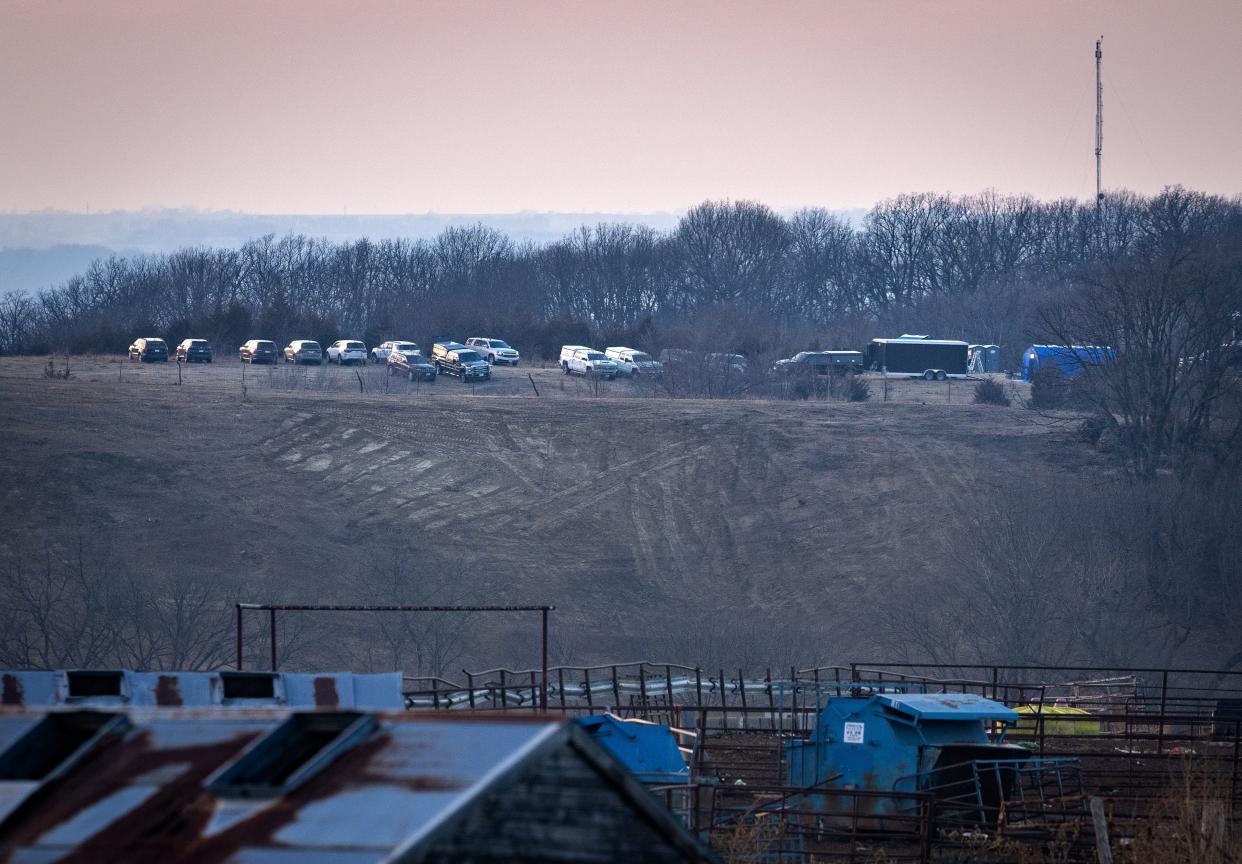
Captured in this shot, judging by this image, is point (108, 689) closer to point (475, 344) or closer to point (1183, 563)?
point (1183, 563)

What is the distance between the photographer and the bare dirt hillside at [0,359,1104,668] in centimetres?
4006

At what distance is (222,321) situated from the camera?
7581 cm

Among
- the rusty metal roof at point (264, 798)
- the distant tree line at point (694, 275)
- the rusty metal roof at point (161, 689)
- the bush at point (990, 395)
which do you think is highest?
the distant tree line at point (694, 275)

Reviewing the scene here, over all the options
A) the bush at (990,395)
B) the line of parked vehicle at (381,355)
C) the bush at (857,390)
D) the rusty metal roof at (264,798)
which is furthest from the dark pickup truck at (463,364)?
the rusty metal roof at (264,798)

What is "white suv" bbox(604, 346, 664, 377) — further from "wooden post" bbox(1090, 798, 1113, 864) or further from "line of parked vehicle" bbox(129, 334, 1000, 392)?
"wooden post" bbox(1090, 798, 1113, 864)

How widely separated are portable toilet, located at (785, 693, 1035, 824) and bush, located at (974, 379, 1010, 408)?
1670 inches

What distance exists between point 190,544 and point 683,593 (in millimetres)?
15155

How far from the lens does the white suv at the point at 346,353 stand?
64.7 meters

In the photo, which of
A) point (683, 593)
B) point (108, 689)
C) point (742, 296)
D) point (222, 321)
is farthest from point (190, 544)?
point (742, 296)

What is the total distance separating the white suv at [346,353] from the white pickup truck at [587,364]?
9861 mm

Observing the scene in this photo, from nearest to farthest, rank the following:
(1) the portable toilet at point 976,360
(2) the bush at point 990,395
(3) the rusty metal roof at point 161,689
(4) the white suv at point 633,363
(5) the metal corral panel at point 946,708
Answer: (3) the rusty metal roof at point 161,689
(5) the metal corral panel at point 946,708
(2) the bush at point 990,395
(4) the white suv at point 633,363
(1) the portable toilet at point 976,360

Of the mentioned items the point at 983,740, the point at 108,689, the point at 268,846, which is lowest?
the point at 983,740

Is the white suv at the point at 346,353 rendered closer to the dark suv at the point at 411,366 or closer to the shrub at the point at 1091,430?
the dark suv at the point at 411,366

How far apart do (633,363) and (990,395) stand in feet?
53.2
